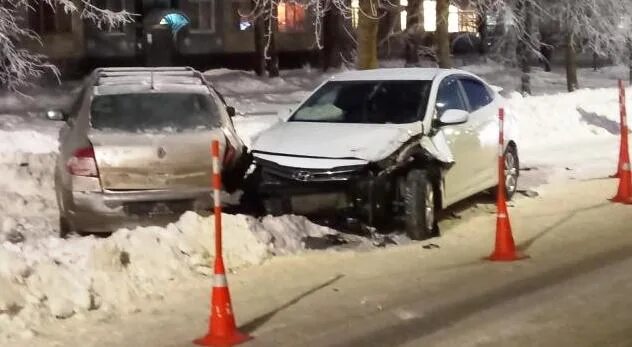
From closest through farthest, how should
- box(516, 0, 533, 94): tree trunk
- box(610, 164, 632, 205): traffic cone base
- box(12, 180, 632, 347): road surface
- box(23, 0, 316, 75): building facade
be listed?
1. box(12, 180, 632, 347): road surface
2. box(610, 164, 632, 205): traffic cone base
3. box(516, 0, 533, 94): tree trunk
4. box(23, 0, 316, 75): building facade

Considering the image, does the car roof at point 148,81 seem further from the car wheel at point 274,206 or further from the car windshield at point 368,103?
the car windshield at point 368,103

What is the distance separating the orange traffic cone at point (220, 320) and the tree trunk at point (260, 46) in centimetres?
2535

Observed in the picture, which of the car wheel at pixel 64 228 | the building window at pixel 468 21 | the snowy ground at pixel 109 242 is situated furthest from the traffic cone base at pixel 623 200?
the building window at pixel 468 21

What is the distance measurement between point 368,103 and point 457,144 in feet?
3.50

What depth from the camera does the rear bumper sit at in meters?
8.96

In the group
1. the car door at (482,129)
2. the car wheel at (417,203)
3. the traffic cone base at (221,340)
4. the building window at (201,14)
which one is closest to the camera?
the traffic cone base at (221,340)

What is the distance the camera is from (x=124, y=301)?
298 inches

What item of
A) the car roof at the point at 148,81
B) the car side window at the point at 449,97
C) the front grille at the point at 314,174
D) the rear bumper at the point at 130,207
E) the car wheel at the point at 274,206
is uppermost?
the car roof at the point at 148,81

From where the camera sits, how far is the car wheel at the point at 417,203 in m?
9.68

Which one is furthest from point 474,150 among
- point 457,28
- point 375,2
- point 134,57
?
point 457,28

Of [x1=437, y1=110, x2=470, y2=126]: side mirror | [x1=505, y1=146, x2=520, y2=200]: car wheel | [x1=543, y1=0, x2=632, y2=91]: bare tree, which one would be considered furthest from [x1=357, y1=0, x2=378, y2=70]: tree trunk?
[x1=543, y1=0, x2=632, y2=91]: bare tree

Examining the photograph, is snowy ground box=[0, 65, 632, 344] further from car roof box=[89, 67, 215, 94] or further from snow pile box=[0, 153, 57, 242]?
car roof box=[89, 67, 215, 94]

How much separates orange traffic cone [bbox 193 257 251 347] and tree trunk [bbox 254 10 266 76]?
83.2 ft

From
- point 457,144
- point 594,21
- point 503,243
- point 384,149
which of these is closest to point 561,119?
point 594,21
